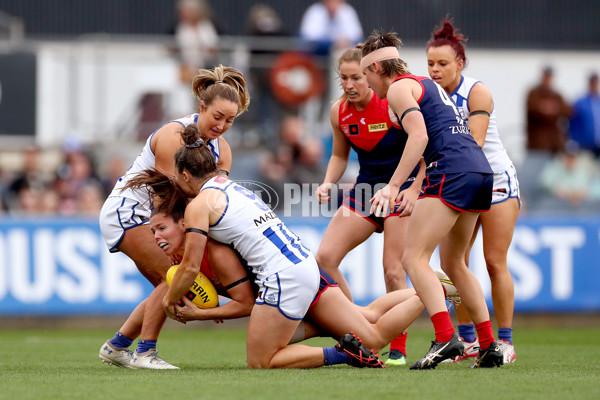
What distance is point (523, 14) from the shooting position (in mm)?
20000

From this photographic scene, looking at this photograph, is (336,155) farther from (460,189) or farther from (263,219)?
(460,189)

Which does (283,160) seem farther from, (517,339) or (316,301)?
(316,301)

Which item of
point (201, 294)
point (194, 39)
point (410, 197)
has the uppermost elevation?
point (194, 39)

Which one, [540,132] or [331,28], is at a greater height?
[331,28]

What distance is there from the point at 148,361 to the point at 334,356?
1388 millimetres

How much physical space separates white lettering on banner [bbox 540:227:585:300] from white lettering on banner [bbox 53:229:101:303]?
18.6 feet

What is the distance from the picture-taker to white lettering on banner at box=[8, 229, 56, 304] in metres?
11.6

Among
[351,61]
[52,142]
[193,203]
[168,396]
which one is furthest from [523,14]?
[168,396]

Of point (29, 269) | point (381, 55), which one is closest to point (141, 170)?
point (381, 55)

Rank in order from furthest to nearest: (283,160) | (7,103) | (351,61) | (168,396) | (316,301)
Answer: (7,103), (283,160), (351,61), (316,301), (168,396)

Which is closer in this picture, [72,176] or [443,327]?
[443,327]

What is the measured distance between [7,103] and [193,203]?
891 cm

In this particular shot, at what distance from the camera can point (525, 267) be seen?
11.9 meters

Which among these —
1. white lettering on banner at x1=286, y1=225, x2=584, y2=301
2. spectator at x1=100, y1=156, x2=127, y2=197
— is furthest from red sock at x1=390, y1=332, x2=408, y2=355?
spectator at x1=100, y1=156, x2=127, y2=197
